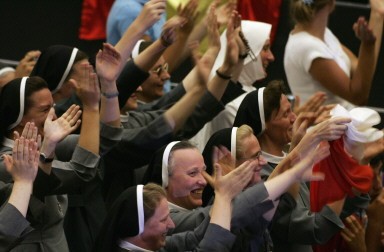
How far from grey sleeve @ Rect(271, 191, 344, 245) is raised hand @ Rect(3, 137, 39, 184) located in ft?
4.08

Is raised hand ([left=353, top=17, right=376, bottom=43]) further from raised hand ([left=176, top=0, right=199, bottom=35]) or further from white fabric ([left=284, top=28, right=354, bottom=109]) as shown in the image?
raised hand ([left=176, top=0, right=199, bottom=35])

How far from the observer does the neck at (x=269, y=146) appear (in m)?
5.88

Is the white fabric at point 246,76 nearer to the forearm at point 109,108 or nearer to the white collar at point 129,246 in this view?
the forearm at point 109,108

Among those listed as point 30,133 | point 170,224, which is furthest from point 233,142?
point 30,133

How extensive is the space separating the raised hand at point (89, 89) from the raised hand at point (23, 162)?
79 centimetres

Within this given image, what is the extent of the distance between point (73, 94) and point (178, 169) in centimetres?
103

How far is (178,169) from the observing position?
17.4ft

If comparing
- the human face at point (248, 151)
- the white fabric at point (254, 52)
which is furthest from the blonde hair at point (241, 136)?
the white fabric at point (254, 52)

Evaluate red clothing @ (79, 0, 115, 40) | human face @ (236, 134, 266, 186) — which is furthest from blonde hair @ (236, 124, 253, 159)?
red clothing @ (79, 0, 115, 40)

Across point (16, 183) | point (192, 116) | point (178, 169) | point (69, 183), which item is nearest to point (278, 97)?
point (192, 116)

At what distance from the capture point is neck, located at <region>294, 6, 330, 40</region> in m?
6.99

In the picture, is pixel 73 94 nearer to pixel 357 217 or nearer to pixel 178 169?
pixel 178 169

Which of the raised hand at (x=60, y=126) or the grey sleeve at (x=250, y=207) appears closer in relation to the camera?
the grey sleeve at (x=250, y=207)

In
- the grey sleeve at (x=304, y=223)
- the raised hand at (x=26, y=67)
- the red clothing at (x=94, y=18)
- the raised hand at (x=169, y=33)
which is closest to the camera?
the grey sleeve at (x=304, y=223)
